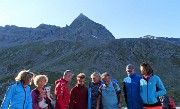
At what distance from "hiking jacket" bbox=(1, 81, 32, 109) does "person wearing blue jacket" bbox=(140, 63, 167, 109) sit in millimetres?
4000

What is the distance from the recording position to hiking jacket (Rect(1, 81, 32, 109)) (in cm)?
980

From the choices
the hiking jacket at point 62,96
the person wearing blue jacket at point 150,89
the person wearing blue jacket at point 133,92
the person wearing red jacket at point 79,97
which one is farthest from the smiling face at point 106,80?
the hiking jacket at point 62,96

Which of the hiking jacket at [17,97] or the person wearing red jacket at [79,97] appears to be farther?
the person wearing red jacket at [79,97]

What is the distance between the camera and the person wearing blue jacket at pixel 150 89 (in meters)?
11.0

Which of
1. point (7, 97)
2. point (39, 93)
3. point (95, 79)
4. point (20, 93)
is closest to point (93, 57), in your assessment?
point (95, 79)

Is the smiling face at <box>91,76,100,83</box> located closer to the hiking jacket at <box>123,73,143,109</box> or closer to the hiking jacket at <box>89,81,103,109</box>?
the hiking jacket at <box>89,81,103,109</box>

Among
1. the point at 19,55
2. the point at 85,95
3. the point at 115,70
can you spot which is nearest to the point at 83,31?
the point at 19,55

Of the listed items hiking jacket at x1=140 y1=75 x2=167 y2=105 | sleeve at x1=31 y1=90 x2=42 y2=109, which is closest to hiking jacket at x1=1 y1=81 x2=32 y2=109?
sleeve at x1=31 y1=90 x2=42 y2=109

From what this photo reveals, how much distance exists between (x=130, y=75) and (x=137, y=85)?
48 cm

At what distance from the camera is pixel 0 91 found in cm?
7181

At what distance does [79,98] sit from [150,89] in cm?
301

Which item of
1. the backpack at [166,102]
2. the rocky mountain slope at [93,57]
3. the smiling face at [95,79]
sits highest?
the rocky mountain slope at [93,57]

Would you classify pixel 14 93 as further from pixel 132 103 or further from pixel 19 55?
pixel 19 55

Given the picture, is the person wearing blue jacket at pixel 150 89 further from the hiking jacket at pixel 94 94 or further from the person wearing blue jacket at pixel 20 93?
the person wearing blue jacket at pixel 20 93
